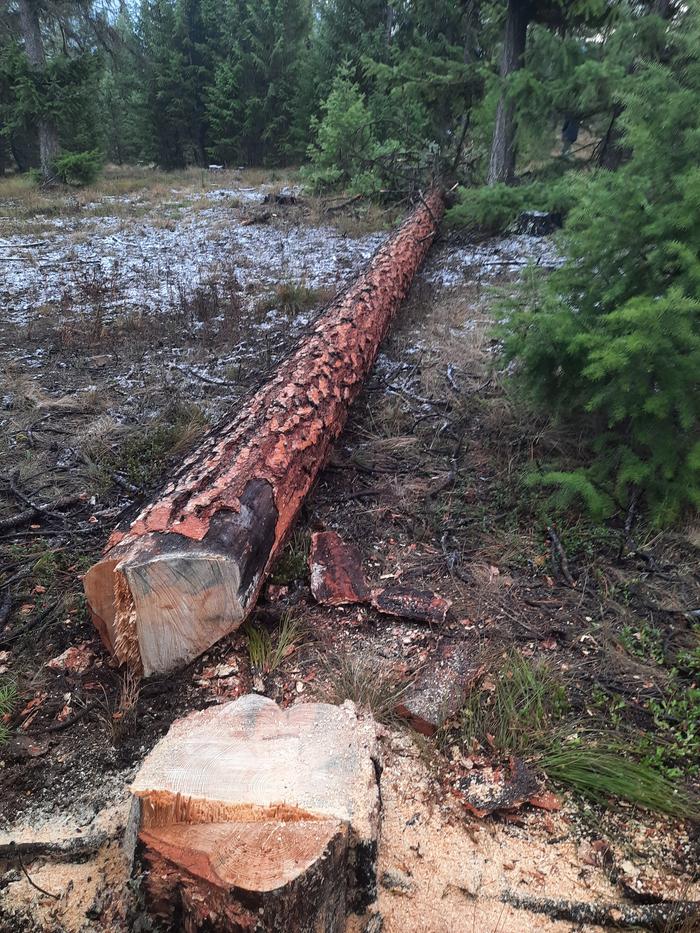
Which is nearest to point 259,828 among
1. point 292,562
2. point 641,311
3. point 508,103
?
point 292,562

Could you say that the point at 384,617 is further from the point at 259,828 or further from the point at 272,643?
the point at 259,828

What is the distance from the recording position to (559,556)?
9.86 ft

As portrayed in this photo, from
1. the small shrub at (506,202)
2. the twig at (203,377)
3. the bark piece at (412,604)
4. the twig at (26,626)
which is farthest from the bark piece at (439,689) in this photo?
the small shrub at (506,202)

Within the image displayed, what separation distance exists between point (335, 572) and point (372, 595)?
25cm

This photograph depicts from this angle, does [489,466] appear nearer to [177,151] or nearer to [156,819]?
[156,819]

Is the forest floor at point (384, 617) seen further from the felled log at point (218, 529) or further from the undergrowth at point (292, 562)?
the felled log at point (218, 529)

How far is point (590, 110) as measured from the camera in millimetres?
8062

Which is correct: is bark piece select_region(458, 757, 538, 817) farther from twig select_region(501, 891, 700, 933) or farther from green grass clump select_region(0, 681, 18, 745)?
green grass clump select_region(0, 681, 18, 745)

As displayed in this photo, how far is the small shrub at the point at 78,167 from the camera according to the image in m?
15.4

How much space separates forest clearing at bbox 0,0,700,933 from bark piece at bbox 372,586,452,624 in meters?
0.02

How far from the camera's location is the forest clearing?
1.58m

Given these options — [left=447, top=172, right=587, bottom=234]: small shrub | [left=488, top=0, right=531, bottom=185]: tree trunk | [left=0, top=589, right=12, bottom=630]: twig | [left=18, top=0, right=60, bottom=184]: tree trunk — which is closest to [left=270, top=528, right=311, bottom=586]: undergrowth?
[left=0, top=589, right=12, bottom=630]: twig

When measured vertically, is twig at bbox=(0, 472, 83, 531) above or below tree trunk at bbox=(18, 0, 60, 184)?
below

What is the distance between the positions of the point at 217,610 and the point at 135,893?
1.10 m
